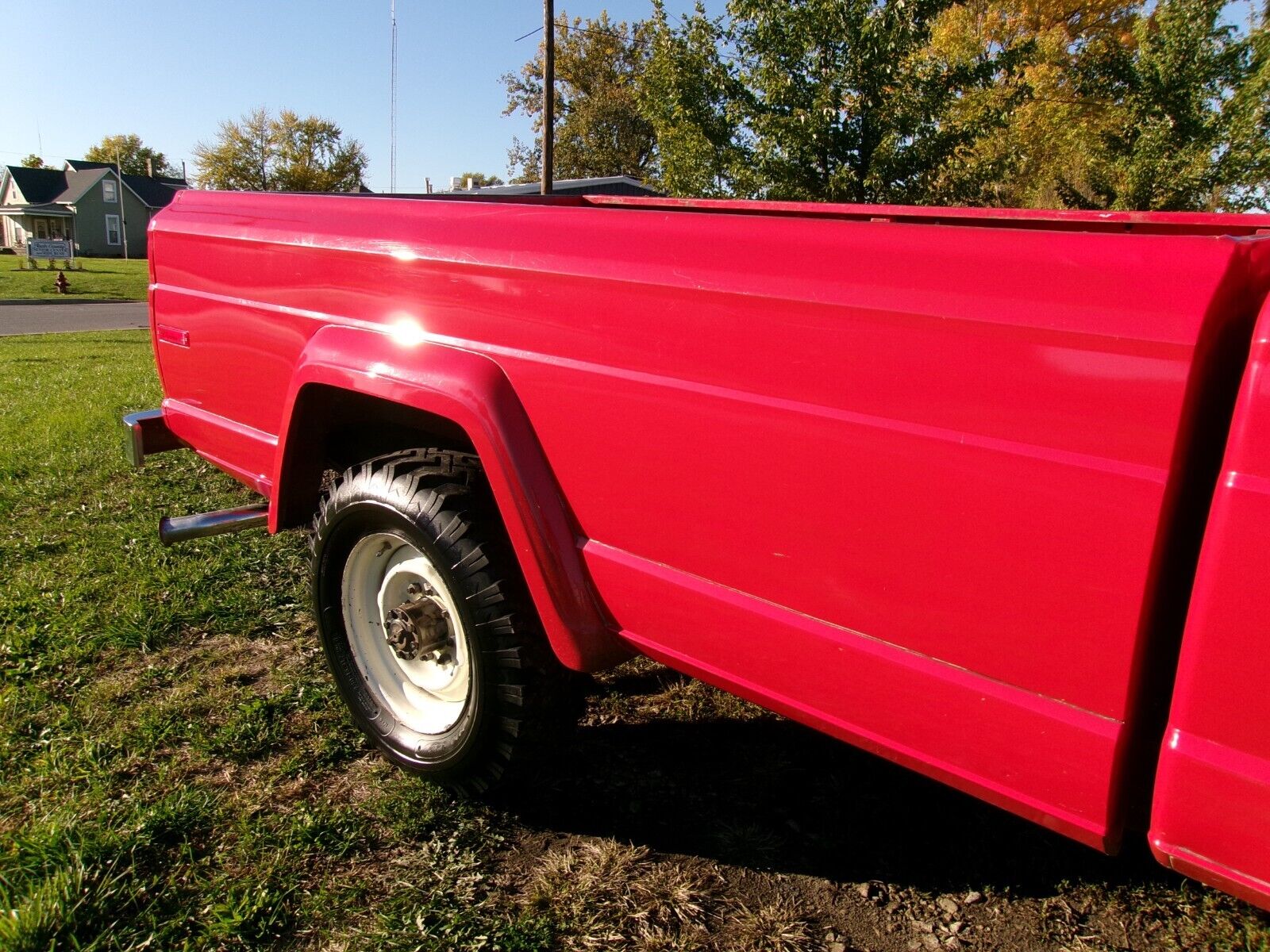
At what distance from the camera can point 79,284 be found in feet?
94.4

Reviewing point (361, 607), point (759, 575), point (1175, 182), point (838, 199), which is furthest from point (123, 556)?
point (1175, 182)

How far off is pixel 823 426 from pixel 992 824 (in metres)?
1.46

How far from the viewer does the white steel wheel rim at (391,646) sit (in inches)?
102

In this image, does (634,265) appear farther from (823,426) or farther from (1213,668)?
(1213,668)

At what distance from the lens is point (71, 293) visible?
82.9 feet

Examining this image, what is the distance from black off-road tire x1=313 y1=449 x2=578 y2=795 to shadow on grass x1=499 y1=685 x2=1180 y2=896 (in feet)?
0.87

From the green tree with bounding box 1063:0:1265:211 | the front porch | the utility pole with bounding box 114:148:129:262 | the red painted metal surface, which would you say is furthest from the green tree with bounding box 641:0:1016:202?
the front porch

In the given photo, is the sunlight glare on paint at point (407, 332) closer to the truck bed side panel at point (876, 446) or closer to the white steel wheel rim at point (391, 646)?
the truck bed side panel at point (876, 446)

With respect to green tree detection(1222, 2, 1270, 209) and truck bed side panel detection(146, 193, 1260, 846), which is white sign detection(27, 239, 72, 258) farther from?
truck bed side panel detection(146, 193, 1260, 846)

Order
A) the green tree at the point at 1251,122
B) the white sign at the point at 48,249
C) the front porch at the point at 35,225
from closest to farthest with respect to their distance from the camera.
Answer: the green tree at the point at 1251,122, the white sign at the point at 48,249, the front porch at the point at 35,225

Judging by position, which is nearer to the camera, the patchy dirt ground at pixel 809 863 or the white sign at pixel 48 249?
the patchy dirt ground at pixel 809 863

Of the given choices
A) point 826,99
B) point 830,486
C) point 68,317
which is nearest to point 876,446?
point 830,486

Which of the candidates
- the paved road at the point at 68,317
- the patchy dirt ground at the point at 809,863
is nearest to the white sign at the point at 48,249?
the paved road at the point at 68,317

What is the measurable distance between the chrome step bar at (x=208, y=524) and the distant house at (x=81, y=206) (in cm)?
6223
